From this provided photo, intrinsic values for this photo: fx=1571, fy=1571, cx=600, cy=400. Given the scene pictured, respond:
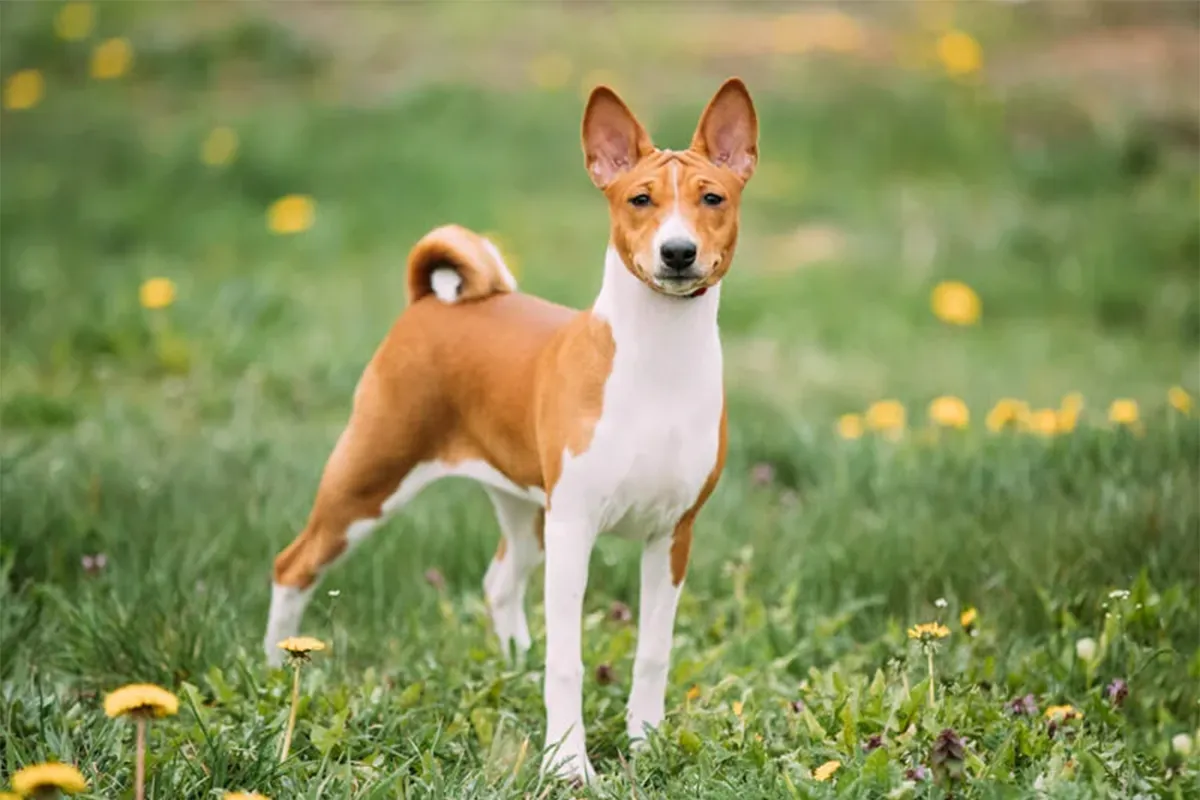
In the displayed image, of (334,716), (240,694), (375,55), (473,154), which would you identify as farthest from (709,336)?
(375,55)

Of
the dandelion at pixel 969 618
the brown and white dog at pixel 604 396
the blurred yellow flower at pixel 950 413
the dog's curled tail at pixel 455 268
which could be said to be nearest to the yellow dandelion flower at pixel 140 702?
the brown and white dog at pixel 604 396

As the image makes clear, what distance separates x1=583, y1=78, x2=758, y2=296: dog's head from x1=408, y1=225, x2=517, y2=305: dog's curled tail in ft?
1.92

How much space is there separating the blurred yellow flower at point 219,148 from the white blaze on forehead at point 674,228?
20.8 ft

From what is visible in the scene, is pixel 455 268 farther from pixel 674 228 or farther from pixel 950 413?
pixel 950 413

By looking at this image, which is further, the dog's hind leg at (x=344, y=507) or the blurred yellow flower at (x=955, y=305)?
the blurred yellow flower at (x=955, y=305)

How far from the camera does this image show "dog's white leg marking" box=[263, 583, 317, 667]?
412cm

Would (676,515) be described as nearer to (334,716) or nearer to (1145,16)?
(334,716)

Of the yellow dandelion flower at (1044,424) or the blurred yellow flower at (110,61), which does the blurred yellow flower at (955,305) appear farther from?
the blurred yellow flower at (110,61)

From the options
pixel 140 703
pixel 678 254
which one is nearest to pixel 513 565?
pixel 678 254

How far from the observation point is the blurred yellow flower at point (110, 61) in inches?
411

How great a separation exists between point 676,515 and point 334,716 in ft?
2.85

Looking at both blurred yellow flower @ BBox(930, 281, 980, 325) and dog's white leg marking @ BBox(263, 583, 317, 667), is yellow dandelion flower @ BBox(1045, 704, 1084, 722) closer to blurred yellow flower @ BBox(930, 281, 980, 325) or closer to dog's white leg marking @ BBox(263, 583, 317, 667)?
dog's white leg marking @ BBox(263, 583, 317, 667)

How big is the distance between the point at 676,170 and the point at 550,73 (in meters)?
7.31

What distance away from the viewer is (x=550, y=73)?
34.1 feet
